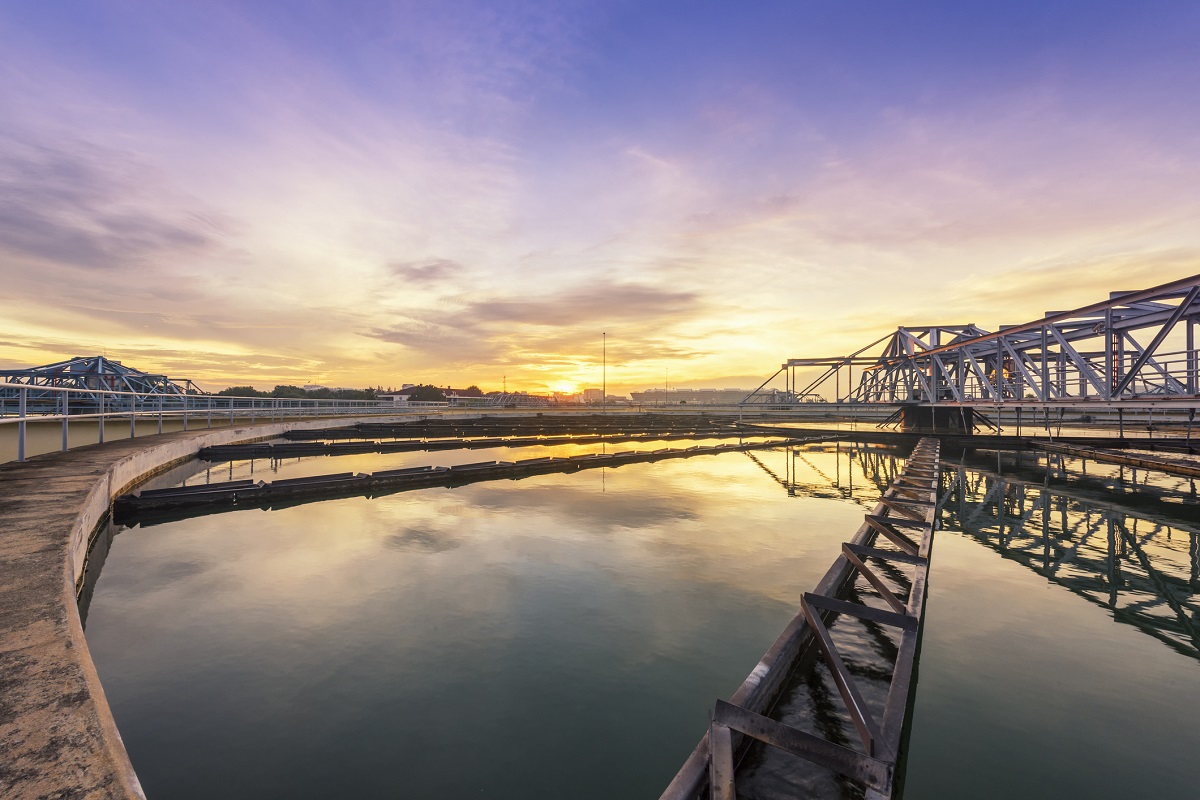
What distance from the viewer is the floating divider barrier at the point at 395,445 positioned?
21.2m

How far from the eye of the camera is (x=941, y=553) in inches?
423

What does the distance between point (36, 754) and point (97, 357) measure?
7199 cm

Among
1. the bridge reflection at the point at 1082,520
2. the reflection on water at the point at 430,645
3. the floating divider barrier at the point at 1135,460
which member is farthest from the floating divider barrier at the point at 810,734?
the floating divider barrier at the point at 1135,460

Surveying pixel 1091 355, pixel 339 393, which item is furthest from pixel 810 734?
pixel 339 393

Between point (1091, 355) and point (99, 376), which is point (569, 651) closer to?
point (1091, 355)

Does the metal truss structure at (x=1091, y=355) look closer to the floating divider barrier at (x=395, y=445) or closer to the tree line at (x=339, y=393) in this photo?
→ the floating divider barrier at (x=395, y=445)

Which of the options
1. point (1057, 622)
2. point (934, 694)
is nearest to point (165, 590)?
point (934, 694)

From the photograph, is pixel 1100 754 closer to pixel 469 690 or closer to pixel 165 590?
pixel 469 690

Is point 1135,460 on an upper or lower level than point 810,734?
lower

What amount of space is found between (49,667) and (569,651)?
457 cm

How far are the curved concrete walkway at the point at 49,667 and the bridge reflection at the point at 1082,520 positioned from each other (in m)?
11.4

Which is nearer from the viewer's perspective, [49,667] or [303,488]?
[49,667]

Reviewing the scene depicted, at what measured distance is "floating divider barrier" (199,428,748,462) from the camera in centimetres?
2122

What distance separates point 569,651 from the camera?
20.2 ft
